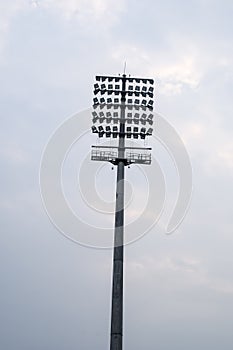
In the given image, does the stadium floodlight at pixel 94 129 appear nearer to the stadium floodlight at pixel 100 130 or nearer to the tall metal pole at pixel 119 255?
the stadium floodlight at pixel 100 130

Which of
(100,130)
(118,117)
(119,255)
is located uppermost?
(118,117)

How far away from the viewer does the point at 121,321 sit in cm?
4641

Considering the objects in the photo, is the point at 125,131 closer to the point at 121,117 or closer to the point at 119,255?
the point at 121,117

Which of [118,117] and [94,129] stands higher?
[118,117]

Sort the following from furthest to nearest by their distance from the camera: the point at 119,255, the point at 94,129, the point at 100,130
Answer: the point at 100,130, the point at 94,129, the point at 119,255

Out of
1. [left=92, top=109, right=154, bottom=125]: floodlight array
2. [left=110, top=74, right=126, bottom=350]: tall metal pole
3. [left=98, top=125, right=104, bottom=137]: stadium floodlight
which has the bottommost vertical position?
[left=110, top=74, right=126, bottom=350]: tall metal pole

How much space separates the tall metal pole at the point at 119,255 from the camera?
1813 inches

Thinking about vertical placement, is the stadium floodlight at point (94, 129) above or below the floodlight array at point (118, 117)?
below

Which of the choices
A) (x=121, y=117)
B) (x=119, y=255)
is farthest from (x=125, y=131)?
(x=119, y=255)

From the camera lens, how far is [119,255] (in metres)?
48.8

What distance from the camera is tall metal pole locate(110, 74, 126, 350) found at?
46062 mm

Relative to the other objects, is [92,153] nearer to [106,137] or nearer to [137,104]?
[106,137]

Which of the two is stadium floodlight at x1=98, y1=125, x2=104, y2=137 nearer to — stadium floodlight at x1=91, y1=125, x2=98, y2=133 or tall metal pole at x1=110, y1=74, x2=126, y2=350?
stadium floodlight at x1=91, y1=125, x2=98, y2=133

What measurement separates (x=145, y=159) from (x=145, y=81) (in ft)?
22.1
